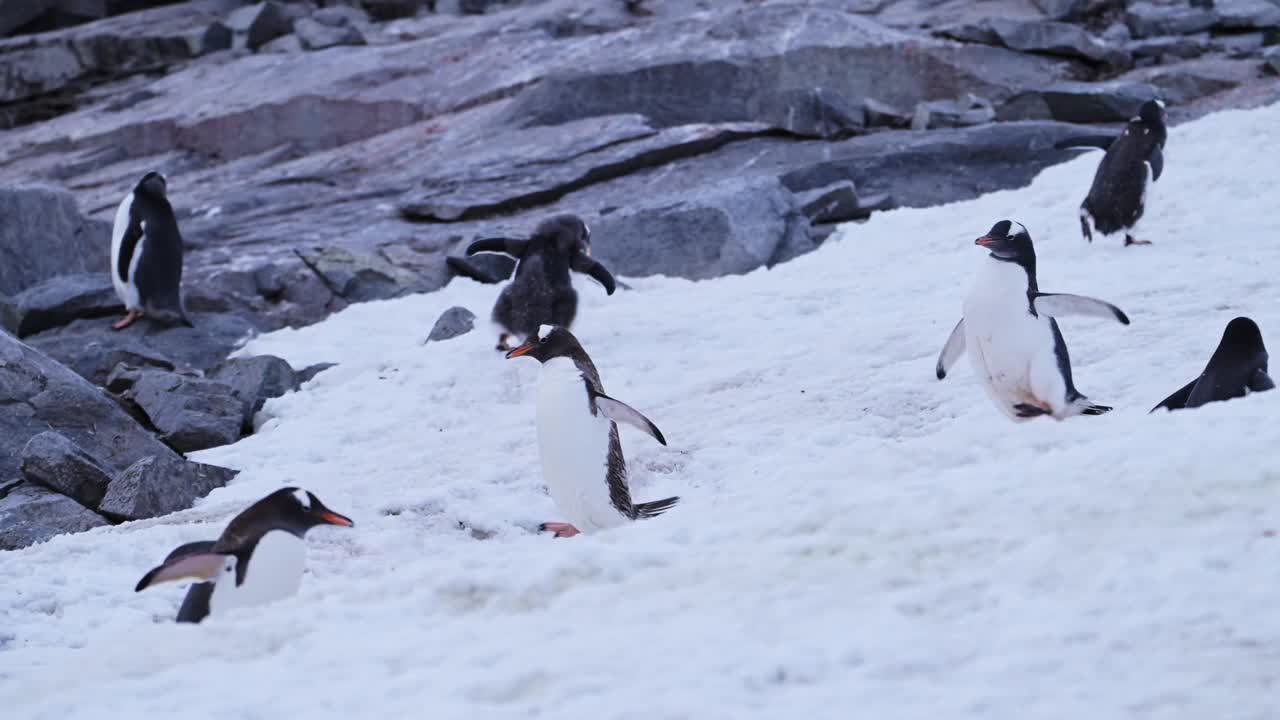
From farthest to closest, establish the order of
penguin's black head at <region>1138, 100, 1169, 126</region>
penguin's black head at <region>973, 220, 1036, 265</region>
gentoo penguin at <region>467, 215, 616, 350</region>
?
1. penguin's black head at <region>1138, 100, 1169, 126</region>
2. gentoo penguin at <region>467, 215, 616, 350</region>
3. penguin's black head at <region>973, 220, 1036, 265</region>

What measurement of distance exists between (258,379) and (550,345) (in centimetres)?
329

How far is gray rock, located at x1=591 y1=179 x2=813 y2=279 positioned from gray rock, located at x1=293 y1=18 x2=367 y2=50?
35.1 ft

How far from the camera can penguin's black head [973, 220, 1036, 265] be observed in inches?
201

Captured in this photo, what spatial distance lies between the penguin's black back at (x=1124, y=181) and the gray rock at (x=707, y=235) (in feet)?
7.59

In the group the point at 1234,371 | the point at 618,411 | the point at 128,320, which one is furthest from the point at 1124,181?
the point at 128,320

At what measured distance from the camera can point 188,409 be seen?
715cm

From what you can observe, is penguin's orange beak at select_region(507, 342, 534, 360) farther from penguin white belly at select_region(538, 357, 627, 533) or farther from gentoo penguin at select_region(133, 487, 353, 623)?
gentoo penguin at select_region(133, 487, 353, 623)

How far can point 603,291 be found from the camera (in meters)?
9.05

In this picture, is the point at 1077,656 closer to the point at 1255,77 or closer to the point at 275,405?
the point at 275,405

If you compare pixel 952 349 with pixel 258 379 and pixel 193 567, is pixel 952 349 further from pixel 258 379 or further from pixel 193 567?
pixel 258 379

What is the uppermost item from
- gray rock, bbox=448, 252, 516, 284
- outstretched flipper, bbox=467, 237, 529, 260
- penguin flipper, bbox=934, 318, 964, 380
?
penguin flipper, bbox=934, 318, 964, 380

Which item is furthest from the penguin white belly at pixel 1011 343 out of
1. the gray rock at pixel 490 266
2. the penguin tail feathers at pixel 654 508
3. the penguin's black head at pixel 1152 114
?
the gray rock at pixel 490 266

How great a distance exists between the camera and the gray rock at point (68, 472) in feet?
19.3

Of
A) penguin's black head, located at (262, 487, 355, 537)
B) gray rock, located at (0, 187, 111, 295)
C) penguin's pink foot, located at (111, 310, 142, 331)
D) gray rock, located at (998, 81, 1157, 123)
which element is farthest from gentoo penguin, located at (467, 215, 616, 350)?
gray rock, located at (998, 81, 1157, 123)
